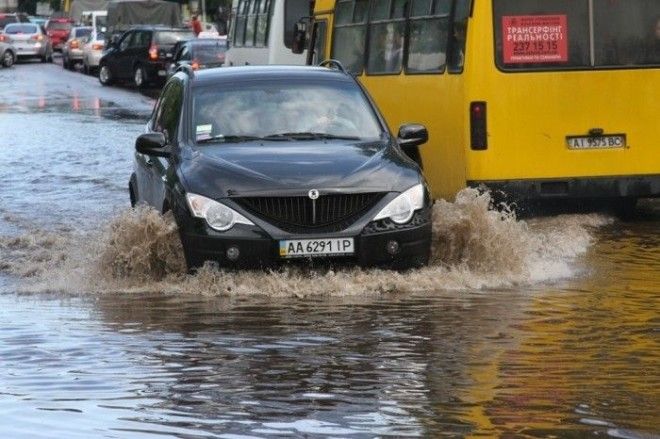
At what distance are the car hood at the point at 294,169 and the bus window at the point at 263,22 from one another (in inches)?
868

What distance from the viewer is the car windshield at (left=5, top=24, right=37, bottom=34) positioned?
75188 millimetres

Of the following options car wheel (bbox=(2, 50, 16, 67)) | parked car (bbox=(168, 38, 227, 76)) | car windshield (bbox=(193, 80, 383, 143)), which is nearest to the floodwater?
car windshield (bbox=(193, 80, 383, 143))

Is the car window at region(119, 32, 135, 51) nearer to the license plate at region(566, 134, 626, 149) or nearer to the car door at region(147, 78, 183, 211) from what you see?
the license plate at region(566, 134, 626, 149)

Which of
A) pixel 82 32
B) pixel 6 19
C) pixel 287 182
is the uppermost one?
pixel 6 19

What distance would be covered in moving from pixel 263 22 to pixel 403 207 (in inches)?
919

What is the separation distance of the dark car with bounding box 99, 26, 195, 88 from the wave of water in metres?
39.0

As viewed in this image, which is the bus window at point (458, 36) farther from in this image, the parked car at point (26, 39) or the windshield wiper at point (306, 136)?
the parked car at point (26, 39)

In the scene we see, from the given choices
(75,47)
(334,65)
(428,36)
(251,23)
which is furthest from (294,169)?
(75,47)

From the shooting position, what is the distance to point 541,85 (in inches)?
642

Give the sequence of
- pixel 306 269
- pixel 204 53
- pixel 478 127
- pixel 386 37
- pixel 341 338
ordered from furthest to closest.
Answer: pixel 204 53 → pixel 386 37 → pixel 478 127 → pixel 306 269 → pixel 341 338

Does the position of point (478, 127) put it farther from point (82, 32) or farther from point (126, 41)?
point (82, 32)

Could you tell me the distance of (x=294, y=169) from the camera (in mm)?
11789

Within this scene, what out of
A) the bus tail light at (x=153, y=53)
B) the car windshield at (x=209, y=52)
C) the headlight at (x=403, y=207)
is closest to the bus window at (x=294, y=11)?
the headlight at (x=403, y=207)

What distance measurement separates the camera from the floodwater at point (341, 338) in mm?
7379
